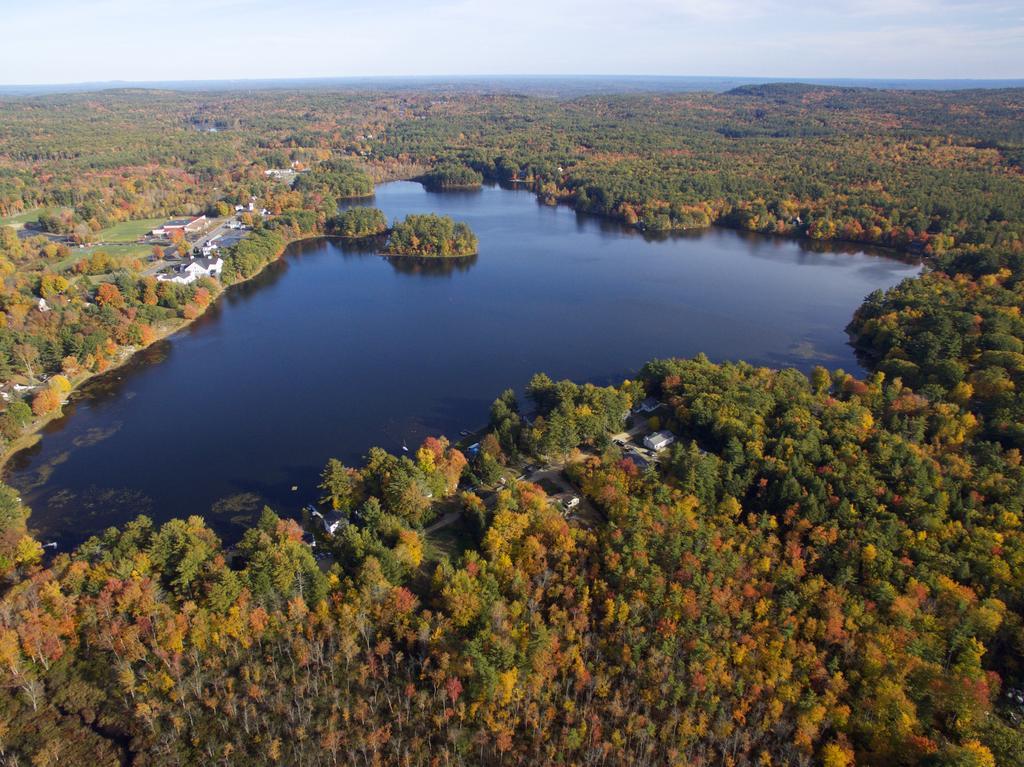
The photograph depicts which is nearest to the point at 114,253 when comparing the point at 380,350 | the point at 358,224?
the point at 358,224

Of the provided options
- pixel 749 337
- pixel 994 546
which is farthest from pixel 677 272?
pixel 994 546

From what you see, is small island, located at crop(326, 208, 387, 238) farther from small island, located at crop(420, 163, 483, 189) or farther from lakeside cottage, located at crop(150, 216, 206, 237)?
small island, located at crop(420, 163, 483, 189)

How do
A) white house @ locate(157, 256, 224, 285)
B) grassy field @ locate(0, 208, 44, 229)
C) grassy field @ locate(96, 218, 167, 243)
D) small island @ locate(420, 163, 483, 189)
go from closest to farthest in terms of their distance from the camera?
1. white house @ locate(157, 256, 224, 285)
2. grassy field @ locate(96, 218, 167, 243)
3. grassy field @ locate(0, 208, 44, 229)
4. small island @ locate(420, 163, 483, 189)

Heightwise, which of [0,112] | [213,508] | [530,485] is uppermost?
Result: [0,112]

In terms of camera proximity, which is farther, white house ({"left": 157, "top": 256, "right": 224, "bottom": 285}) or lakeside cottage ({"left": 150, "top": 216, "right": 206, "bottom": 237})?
lakeside cottage ({"left": 150, "top": 216, "right": 206, "bottom": 237})

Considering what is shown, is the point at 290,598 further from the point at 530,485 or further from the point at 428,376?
the point at 428,376

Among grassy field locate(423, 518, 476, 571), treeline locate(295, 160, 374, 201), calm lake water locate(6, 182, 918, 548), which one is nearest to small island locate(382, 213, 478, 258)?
calm lake water locate(6, 182, 918, 548)
